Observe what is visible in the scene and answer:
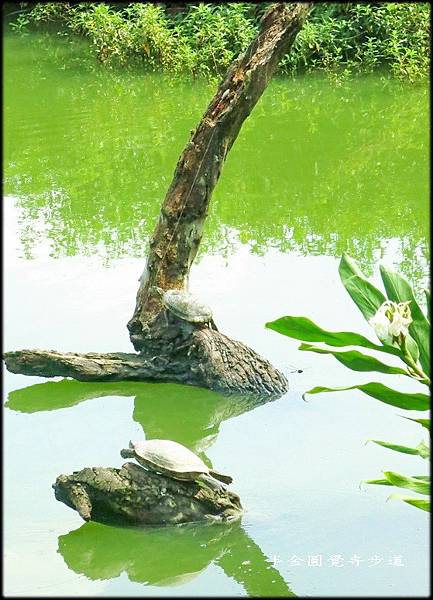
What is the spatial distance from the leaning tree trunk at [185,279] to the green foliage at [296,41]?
5.27m

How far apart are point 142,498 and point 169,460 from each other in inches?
5.8

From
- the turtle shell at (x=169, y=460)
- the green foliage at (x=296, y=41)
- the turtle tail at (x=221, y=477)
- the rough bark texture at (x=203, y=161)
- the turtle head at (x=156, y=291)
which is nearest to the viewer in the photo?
the turtle shell at (x=169, y=460)

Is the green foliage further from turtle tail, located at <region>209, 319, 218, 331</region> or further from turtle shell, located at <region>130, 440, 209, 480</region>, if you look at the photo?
turtle shell, located at <region>130, 440, 209, 480</region>

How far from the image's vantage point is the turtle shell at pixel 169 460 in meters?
3.64

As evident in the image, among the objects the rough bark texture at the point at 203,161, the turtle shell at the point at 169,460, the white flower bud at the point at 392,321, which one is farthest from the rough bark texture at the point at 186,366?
Answer: the white flower bud at the point at 392,321

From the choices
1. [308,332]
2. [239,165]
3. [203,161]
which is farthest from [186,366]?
[239,165]

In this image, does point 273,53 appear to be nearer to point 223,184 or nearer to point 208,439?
point 208,439

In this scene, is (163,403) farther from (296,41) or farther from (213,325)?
(296,41)

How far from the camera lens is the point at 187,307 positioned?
15.8 feet

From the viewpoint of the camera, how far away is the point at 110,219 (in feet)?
23.0

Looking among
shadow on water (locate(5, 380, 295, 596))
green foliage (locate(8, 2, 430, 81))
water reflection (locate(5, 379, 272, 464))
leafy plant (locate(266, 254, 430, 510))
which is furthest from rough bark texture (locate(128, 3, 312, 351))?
green foliage (locate(8, 2, 430, 81))

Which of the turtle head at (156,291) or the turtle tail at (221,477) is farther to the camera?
the turtle head at (156,291)

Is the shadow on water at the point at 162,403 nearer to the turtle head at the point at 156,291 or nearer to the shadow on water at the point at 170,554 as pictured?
the shadow on water at the point at 170,554

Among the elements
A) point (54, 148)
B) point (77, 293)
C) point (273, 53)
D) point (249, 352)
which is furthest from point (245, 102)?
point (54, 148)
